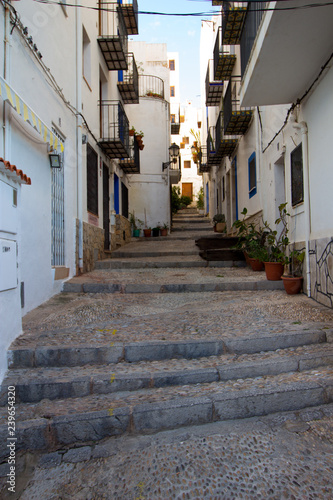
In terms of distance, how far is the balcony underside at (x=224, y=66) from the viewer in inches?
429

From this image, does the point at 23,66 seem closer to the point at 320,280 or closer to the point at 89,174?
the point at 89,174

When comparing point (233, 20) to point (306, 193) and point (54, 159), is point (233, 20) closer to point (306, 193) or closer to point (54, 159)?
point (306, 193)

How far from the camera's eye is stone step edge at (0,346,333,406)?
2867mm

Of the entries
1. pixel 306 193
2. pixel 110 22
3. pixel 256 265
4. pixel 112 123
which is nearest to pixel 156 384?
pixel 306 193

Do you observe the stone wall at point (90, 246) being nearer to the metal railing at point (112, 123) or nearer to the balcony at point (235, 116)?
the metal railing at point (112, 123)

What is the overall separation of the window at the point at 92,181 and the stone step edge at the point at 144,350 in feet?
17.9

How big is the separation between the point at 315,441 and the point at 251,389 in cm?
59

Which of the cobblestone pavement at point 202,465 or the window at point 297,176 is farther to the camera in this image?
the window at point 297,176

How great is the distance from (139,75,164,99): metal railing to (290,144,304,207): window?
13.2 m

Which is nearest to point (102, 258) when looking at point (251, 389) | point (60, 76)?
point (60, 76)

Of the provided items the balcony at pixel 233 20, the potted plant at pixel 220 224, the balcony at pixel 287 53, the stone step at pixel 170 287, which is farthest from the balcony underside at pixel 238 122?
the potted plant at pixel 220 224

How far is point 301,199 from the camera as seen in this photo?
5.80 m

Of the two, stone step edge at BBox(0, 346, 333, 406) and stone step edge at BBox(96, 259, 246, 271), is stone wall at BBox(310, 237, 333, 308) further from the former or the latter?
stone step edge at BBox(96, 259, 246, 271)

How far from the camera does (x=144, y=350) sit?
3.41 metres
